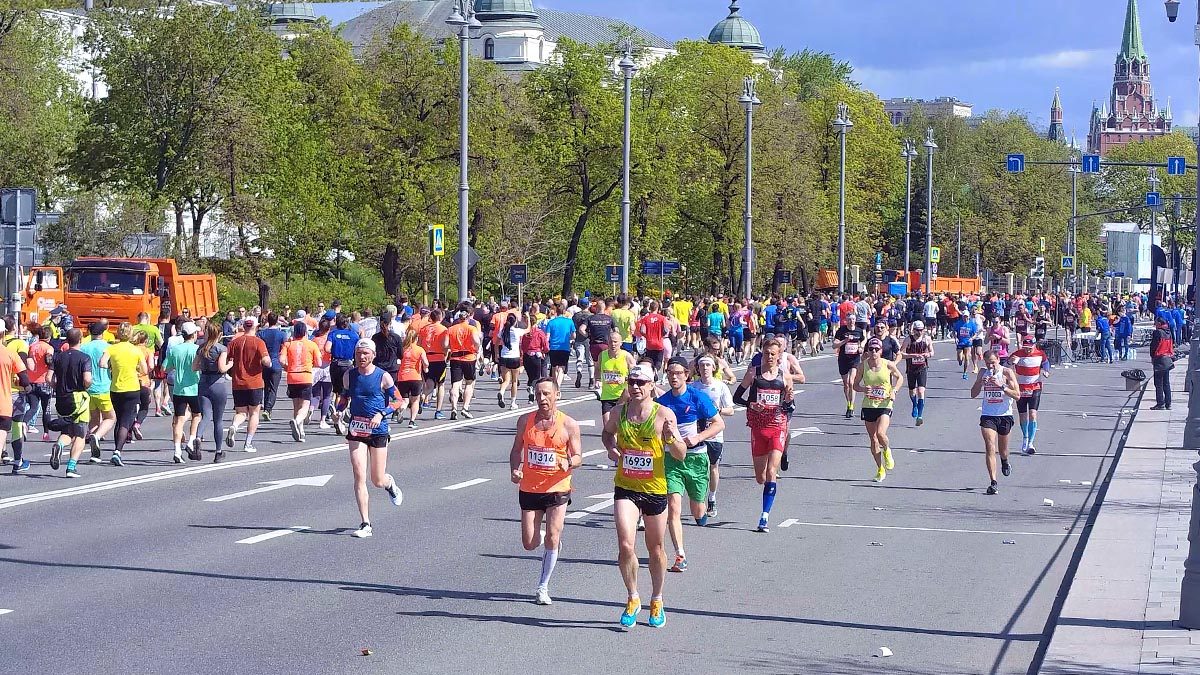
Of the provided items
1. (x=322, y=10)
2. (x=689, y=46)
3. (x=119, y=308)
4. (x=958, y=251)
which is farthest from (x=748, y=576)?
(x=322, y=10)

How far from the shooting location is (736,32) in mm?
136250

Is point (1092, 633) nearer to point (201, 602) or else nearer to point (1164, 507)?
point (201, 602)

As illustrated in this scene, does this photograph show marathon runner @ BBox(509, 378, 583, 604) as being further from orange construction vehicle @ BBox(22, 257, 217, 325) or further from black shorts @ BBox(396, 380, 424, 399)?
orange construction vehicle @ BBox(22, 257, 217, 325)

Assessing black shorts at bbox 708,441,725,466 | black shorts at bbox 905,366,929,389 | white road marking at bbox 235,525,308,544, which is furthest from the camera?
black shorts at bbox 905,366,929,389

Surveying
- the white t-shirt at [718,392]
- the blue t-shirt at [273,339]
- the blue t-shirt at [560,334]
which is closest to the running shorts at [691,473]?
the white t-shirt at [718,392]

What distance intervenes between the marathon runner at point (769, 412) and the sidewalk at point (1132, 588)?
8.93 feet

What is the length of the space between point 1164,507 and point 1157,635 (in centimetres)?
662

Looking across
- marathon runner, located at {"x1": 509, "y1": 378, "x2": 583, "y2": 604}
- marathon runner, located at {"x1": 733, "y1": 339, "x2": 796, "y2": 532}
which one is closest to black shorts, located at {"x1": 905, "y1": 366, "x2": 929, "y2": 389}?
marathon runner, located at {"x1": 733, "y1": 339, "x2": 796, "y2": 532}

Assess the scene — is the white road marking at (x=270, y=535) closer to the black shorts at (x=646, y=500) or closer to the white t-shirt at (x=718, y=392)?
the white t-shirt at (x=718, y=392)

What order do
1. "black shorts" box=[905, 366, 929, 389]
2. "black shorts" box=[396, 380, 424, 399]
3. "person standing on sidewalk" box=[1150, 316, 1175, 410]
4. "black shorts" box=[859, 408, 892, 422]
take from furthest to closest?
"person standing on sidewalk" box=[1150, 316, 1175, 410] → "black shorts" box=[905, 366, 929, 389] → "black shorts" box=[396, 380, 424, 399] → "black shorts" box=[859, 408, 892, 422]

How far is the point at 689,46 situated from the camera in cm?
7444

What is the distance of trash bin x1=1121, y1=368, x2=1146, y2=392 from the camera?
1288 inches

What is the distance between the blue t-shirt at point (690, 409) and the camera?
13.0 metres

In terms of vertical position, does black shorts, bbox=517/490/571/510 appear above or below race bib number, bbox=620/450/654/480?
below
